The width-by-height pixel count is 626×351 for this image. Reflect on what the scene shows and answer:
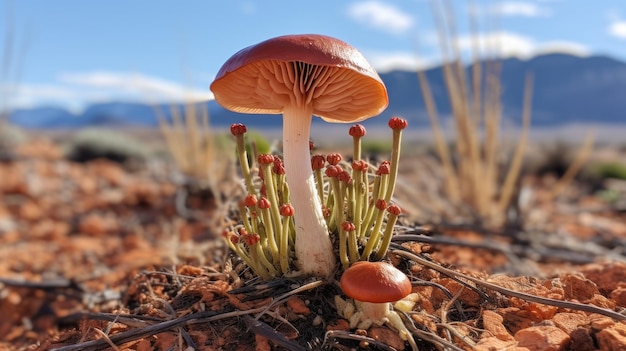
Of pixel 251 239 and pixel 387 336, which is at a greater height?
pixel 251 239

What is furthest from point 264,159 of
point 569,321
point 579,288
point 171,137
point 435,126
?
point 171,137

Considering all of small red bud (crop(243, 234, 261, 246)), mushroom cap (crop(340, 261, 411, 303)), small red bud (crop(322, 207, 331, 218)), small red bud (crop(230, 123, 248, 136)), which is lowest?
mushroom cap (crop(340, 261, 411, 303))

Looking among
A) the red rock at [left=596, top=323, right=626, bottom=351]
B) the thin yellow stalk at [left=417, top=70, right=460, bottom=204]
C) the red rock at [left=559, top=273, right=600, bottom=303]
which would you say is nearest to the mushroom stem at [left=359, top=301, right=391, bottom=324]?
the red rock at [left=596, top=323, right=626, bottom=351]

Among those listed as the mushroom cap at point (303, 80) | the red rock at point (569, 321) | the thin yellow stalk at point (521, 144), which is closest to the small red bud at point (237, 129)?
the mushroom cap at point (303, 80)

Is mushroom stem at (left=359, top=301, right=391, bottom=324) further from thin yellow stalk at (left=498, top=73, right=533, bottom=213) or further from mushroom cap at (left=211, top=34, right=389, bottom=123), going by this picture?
thin yellow stalk at (left=498, top=73, right=533, bottom=213)

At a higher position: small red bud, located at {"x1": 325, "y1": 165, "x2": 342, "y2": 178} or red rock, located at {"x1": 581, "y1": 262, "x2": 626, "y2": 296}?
small red bud, located at {"x1": 325, "y1": 165, "x2": 342, "y2": 178}

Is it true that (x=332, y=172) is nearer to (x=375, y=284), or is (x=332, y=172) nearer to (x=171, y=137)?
(x=375, y=284)

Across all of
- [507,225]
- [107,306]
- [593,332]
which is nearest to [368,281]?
[593,332]

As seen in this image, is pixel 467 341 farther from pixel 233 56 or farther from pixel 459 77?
pixel 459 77
